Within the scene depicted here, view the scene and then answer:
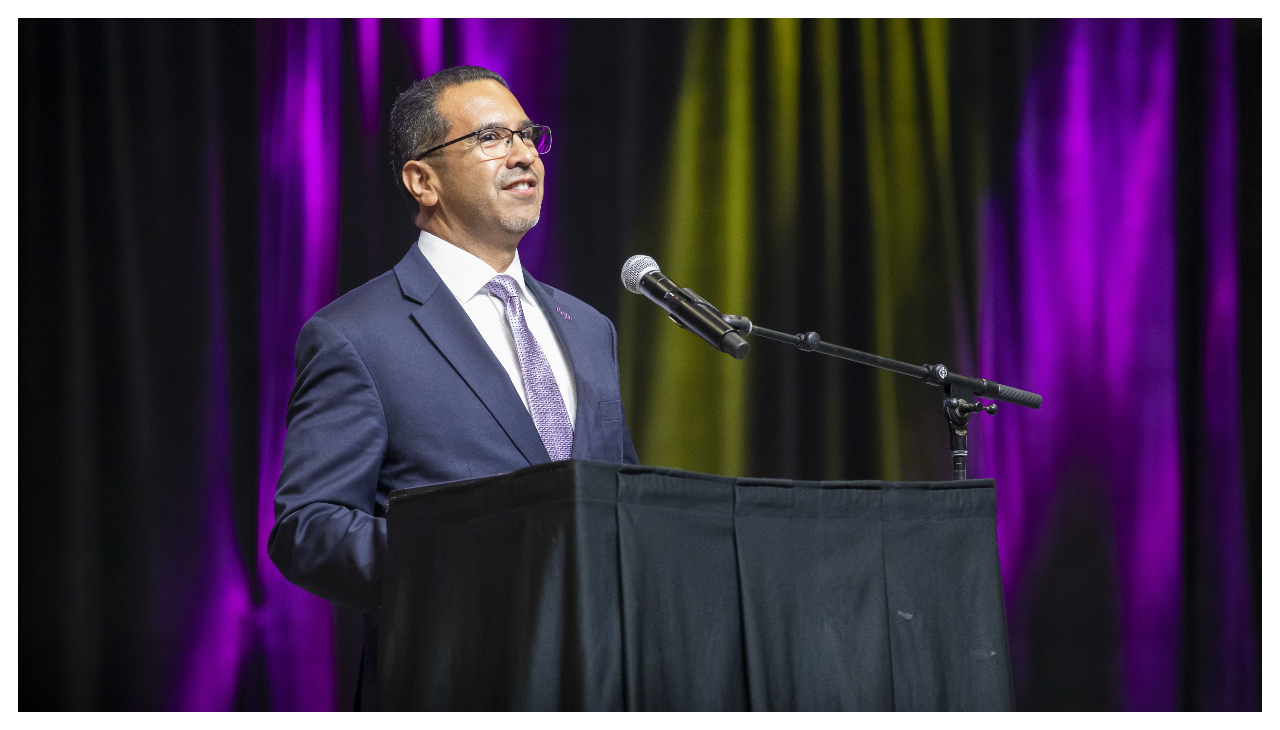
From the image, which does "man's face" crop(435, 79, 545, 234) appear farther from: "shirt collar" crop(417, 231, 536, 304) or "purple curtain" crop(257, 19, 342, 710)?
"purple curtain" crop(257, 19, 342, 710)

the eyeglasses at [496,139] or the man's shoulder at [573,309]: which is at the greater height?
the eyeglasses at [496,139]

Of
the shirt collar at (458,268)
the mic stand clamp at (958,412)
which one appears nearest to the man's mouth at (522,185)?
the shirt collar at (458,268)

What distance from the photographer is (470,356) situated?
1.96 m

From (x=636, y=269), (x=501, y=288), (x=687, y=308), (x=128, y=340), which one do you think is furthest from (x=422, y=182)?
(x=128, y=340)

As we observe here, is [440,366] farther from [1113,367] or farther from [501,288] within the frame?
[1113,367]

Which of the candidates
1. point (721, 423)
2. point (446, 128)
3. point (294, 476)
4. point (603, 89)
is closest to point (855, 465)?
point (721, 423)

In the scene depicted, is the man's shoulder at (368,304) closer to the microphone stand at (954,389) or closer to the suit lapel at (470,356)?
the suit lapel at (470,356)

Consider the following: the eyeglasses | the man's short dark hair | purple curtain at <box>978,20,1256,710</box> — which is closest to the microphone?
the eyeglasses

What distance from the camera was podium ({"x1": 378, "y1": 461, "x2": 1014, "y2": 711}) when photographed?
48.0 inches

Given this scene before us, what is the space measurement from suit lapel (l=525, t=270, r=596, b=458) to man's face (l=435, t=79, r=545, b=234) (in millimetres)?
140

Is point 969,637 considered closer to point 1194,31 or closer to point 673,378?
point 673,378

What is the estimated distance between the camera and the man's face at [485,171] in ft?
7.09

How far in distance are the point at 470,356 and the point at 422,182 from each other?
45 centimetres

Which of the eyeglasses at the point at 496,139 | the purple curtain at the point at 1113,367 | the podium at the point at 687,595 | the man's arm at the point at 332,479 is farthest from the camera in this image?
the purple curtain at the point at 1113,367
